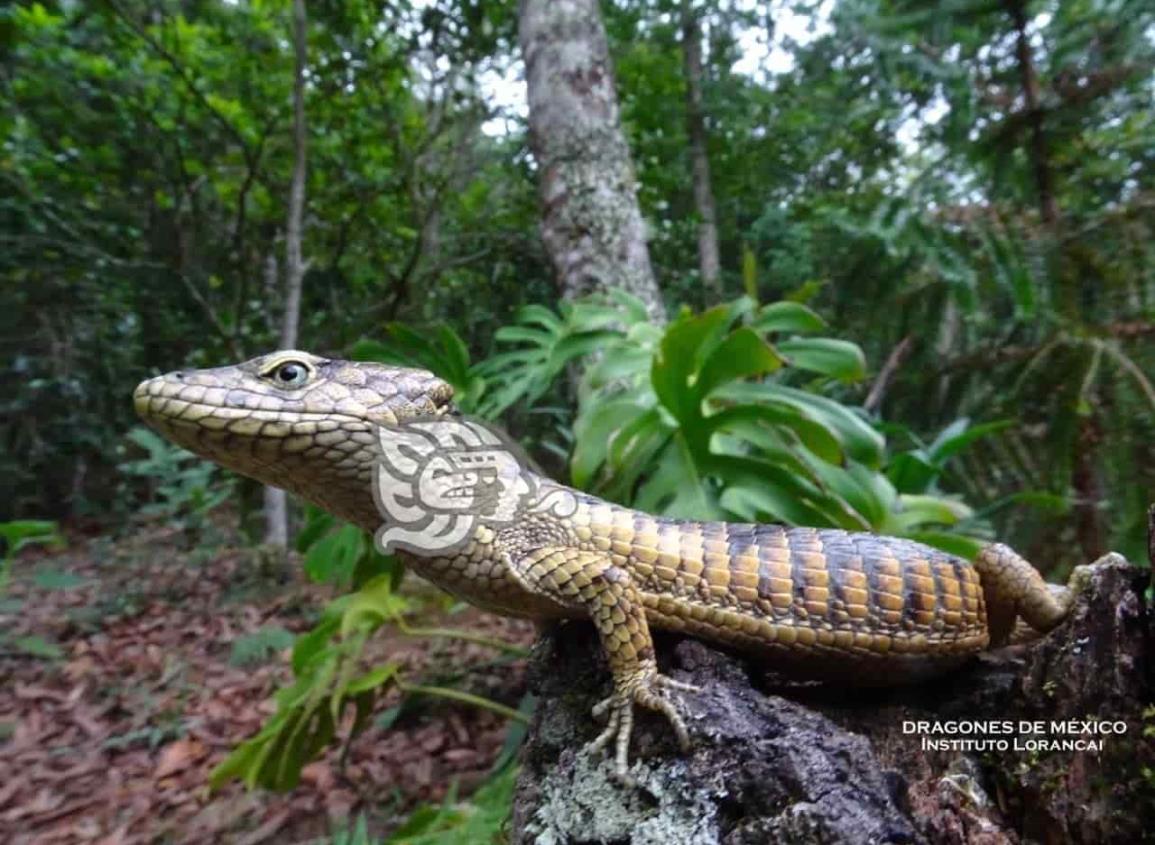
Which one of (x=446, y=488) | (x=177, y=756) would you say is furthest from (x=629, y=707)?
(x=177, y=756)

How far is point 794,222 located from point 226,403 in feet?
23.1

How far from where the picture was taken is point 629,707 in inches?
48.1

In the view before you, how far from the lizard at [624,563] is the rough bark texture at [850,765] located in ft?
0.26

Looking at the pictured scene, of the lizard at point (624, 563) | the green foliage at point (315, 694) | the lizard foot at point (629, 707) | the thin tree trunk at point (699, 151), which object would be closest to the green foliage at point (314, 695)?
the green foliage at point (315, 694)

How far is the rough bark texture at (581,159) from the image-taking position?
11.8ft

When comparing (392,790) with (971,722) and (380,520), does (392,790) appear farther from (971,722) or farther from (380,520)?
(971,722)

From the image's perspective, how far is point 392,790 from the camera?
3.23 m

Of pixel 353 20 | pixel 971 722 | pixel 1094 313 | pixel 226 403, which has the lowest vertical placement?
pixel 971 722

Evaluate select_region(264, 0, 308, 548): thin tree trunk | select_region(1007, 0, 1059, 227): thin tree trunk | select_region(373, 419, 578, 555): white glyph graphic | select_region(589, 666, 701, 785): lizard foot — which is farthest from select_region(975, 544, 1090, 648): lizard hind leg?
select_region(264, 0, 308, 548): thin tree trunk

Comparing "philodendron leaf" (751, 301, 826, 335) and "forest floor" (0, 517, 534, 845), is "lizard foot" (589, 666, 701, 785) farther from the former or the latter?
"forest floor" (0, 517, 534, 845)

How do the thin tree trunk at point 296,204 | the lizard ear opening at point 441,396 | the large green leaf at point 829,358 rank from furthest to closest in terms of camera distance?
the thin tree trunk at point 296,204, the large green leaf at point 829,358, the lizard ear opening at point 441,396

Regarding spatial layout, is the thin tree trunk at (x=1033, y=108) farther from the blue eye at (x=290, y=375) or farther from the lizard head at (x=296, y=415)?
the blue eye at (x=290, y=375)

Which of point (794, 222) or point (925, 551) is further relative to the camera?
point (794, 222)

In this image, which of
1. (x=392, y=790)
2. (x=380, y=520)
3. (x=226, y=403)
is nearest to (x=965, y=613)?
(x=380, y=520)
